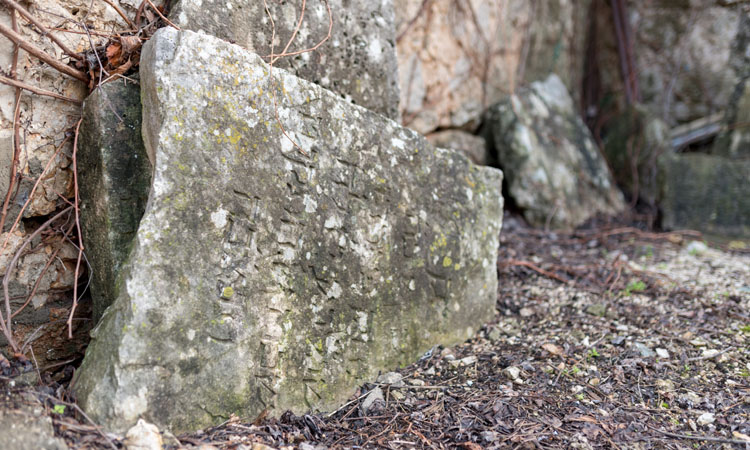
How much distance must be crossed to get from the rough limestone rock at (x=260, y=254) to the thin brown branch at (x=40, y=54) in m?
0.32

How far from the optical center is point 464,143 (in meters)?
3.95

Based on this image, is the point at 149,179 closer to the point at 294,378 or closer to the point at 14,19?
the point at 14,19

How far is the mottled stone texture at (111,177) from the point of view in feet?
5.32

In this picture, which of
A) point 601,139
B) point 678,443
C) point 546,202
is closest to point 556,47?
point 601,139

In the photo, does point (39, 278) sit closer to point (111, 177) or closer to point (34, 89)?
point (111, 177)

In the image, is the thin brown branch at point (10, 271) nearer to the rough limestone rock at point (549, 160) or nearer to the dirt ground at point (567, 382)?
the dirt ground at point (567, 382)

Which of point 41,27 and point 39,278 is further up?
point 41,27

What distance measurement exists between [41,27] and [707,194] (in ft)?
14.1

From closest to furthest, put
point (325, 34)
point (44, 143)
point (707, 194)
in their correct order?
point (44, 143) < point (325, 34) < point (707, 194)

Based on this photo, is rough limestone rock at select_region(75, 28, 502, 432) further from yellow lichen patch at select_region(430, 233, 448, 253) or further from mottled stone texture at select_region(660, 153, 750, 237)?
mottled stone texture at select_region(660, 153, 750, 237)

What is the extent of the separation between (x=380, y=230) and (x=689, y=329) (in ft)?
5.07

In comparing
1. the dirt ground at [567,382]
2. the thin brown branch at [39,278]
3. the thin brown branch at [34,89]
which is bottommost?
the dirt ground at [567,382]

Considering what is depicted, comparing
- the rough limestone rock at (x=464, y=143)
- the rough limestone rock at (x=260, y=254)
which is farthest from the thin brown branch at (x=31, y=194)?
the rough limestone rock at (x=464, y=143)

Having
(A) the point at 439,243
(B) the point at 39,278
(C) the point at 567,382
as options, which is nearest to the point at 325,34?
(A) the point at 439,243
